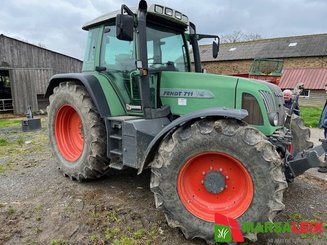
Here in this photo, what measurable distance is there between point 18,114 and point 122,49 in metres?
16.1

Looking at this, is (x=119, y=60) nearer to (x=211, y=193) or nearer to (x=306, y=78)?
(x=211, y=193)

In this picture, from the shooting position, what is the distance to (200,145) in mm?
2982

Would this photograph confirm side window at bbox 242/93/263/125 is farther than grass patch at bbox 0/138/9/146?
No

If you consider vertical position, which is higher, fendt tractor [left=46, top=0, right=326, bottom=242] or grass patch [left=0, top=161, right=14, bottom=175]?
fendt tractor [left=46, top=0, right=326, bottom=242]

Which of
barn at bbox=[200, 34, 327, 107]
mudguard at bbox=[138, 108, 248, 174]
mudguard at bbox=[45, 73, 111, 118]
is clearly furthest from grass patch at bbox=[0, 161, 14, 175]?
barn at bbox=[200, 34, 327, 107]

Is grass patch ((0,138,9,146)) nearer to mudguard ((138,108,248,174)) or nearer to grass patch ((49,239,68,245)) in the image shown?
grass patch ((49,239,68,245))

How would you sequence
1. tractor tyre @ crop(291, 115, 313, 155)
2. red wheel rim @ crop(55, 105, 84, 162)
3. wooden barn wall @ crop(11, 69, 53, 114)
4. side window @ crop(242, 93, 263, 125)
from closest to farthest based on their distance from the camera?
side window @ crop(242, 93, 263, 125), tractor tyre @ crop(291, 115, 313, 155), red wheel rim @ crop(55, 105, 84, 162), wooden barn wall @ crop(11, 69, 53, 114)

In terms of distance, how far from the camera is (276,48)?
2855 centimetres

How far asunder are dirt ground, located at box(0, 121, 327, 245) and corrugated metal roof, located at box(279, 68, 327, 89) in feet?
62.4

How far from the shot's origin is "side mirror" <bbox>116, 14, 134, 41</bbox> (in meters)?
3.22

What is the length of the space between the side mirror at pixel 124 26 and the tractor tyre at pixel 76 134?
4.45 feet

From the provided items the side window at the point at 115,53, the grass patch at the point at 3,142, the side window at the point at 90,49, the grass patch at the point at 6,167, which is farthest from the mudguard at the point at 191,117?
the grass patch at the point at 3,142

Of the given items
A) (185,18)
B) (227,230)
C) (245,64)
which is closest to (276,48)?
(245,64)

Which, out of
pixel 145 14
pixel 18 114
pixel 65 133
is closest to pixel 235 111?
pixel 145 14
